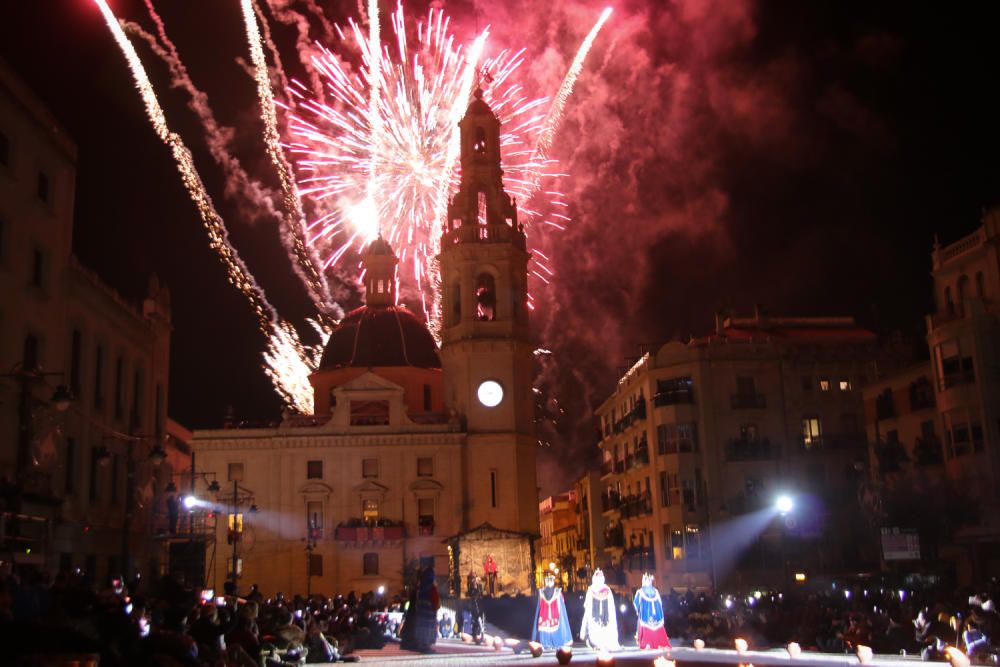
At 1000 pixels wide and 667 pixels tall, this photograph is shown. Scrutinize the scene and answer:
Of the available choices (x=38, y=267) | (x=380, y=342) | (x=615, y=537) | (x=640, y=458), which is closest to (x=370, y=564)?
(x=615, y=537)

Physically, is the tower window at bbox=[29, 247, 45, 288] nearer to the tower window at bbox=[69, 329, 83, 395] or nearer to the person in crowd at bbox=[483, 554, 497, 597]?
the tower window at bbox=[69, 329, 83, 395]

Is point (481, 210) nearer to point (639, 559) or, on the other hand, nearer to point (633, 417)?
point (633, 417)

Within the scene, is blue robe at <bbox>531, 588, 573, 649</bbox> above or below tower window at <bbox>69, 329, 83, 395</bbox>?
below

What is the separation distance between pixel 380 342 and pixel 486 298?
10633mm

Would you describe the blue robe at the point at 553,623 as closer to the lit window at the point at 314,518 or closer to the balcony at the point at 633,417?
the balcony at the point at 633,417

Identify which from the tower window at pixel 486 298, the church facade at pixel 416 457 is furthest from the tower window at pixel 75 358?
the tower window at pixel 486 298

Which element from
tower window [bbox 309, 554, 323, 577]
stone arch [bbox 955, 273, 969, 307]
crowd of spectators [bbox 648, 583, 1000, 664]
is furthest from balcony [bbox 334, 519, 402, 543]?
stone arch [bbox 955, 273, 969, 307]

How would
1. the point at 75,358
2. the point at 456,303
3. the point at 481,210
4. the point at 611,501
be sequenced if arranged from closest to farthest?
the point at 75,358, the point at 456,303, the point at 481,210, the point at 611,501

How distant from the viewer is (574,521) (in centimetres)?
9938

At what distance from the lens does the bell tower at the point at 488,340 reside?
5834 centimetres

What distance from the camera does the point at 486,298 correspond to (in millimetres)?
60031

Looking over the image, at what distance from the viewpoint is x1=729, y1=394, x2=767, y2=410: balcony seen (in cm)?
4978

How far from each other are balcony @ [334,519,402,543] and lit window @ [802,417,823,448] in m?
21.1

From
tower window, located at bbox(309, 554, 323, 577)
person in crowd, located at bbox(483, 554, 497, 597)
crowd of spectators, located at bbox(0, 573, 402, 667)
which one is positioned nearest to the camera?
crowd of spectators, located at bbox(0, 573, 402, 667)
